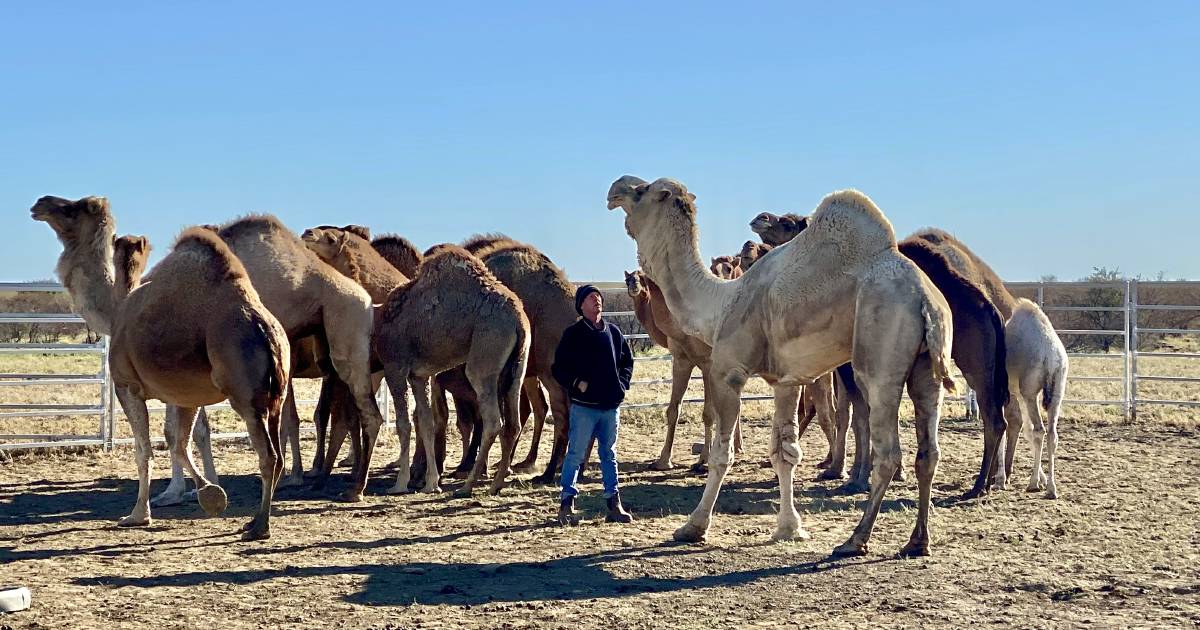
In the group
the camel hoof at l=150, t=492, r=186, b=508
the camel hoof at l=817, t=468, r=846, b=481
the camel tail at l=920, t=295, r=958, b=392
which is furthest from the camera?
the camel hoof at l=817, t=468, r=846, b=481

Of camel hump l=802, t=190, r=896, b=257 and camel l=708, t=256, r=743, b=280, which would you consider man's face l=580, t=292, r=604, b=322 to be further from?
camel l=708, t=256, r=743, b=280

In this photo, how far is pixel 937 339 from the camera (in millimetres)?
7754

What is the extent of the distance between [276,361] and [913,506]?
215 inches

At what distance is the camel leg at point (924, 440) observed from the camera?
788 cm

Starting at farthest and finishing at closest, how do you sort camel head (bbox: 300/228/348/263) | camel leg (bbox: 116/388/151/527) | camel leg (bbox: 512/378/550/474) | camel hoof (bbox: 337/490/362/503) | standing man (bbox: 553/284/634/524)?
1. camel leg (bbox: 512/378/550/474)
2. camel head (bbox: 300/228/348/263)
3. camel hoof (bbox: 337/490/362/503)
4. standing man (bbox: 553/284/634/524)
5. camel leg (bbox: 116/388/151/527)

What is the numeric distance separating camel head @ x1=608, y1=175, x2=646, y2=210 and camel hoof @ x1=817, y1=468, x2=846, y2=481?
4100mm

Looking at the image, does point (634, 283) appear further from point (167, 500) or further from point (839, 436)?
point (167, 500)

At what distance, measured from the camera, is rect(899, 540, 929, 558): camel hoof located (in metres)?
7.84

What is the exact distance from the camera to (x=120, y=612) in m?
6.29

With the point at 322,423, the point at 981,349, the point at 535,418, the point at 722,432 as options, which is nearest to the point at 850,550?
the point at 722,432

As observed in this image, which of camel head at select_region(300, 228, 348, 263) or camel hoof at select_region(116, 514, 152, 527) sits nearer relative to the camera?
camel hoof at select_region(116, 514, 152, 527)

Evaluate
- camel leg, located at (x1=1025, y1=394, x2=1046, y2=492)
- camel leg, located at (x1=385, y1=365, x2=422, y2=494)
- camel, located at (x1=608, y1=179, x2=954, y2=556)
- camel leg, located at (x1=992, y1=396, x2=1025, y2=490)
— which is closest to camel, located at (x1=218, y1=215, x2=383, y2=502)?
camel leg, located at (x1=385, y1=365, x2=422, y2=494)

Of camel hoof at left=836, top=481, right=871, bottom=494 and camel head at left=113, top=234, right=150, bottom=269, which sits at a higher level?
camel head at left=113, top=234, right=150, bottom=269

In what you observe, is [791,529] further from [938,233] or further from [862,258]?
[938,233]
